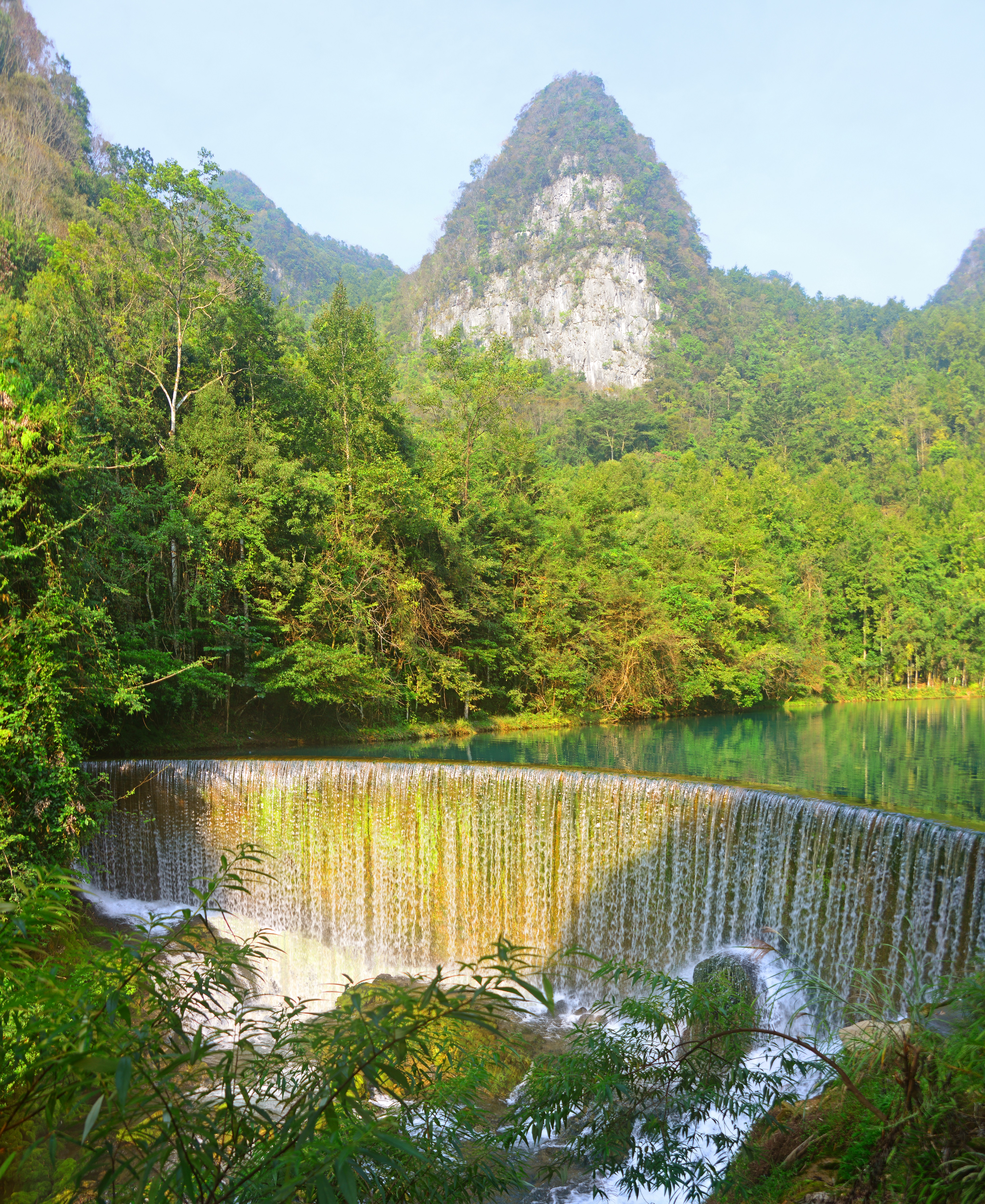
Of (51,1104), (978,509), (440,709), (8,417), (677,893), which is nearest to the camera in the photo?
(51,1104)

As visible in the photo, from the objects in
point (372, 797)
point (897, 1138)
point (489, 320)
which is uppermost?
point (489, 320)

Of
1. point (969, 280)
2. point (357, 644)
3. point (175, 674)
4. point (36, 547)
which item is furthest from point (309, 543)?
point (969, 280)

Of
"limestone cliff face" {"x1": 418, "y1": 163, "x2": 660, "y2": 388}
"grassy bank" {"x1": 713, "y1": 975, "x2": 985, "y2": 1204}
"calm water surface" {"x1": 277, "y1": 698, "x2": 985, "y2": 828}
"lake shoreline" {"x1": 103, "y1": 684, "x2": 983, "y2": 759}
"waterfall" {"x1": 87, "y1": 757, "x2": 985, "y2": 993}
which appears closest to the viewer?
"grassy bank" {"x1": 713, "y1": 975, "x2": 985, "y2": 1204}

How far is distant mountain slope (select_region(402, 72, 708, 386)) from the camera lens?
8438 cm

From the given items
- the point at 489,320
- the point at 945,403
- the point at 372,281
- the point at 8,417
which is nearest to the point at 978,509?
the point at 945,403

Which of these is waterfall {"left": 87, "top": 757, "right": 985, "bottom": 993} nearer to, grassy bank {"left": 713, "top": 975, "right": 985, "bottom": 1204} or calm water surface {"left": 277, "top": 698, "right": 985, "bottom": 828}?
calm water surface {"left": 277, "top": 698, "right": 985, "bottom": 828}

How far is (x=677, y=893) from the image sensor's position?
8492 mm

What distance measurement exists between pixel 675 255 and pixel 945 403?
1772 inches

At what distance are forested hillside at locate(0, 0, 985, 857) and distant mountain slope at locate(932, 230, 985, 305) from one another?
75.5m

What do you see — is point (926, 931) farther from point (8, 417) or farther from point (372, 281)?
point (372, 281)

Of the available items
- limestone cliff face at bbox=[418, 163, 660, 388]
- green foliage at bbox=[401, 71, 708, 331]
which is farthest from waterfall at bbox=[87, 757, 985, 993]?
green foliage at bbox=[401, 71, 708, 331]

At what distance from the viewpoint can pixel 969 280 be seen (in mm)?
108938

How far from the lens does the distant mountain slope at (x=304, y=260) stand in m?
78.4

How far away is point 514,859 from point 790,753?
27.8ft
